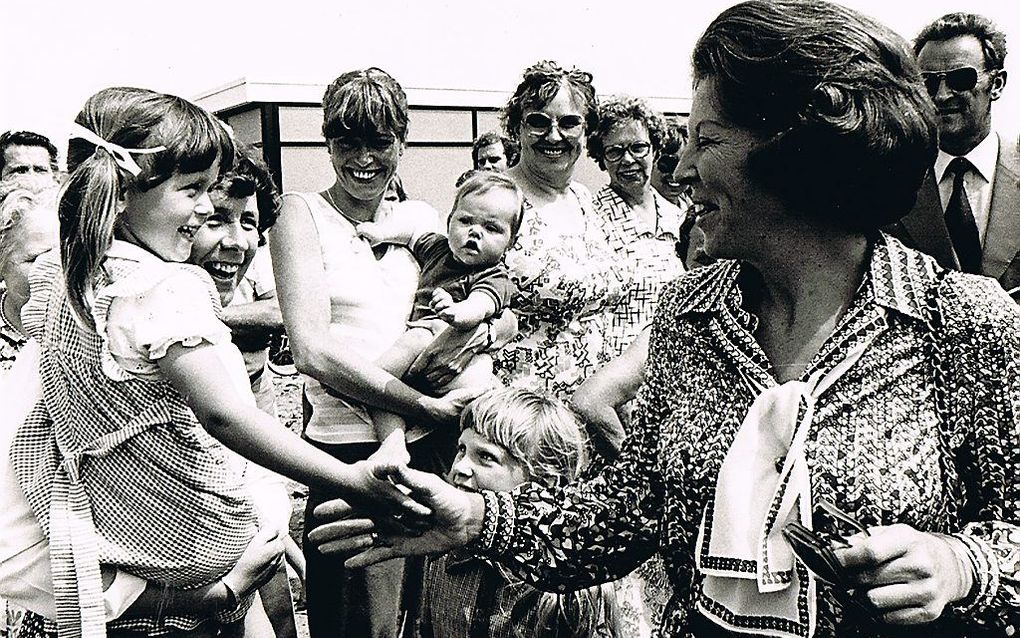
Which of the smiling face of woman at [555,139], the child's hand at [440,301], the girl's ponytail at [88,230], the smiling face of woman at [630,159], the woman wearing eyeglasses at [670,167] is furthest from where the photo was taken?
the woman wearing eyeglasses at [670,167]

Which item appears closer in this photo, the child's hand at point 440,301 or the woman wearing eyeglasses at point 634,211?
the child's hand at point 440,301

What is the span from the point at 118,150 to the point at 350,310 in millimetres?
1244

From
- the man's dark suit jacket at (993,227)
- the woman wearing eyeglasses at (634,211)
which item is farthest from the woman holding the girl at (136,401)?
the man's dark suit jacket at (993,227)

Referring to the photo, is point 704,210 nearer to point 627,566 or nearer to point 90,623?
point 627,566

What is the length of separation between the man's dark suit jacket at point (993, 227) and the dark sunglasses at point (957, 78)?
28 cm

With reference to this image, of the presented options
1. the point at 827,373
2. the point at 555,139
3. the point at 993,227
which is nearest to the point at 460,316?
the point at 555,139

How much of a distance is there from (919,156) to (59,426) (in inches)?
73.6

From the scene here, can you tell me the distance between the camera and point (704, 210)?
1750mm

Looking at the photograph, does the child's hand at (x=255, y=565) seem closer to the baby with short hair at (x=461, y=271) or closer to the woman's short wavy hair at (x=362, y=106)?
the baby with short hair at (x=461, y=271)

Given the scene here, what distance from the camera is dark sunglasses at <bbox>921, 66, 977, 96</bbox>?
362 cm

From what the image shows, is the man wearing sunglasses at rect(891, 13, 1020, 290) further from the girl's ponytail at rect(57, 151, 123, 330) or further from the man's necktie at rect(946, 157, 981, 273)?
the girl's ponytail at rect(57, 151, 123, 330)

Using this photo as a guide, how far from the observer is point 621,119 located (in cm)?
515

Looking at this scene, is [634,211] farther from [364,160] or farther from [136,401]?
[136,401]

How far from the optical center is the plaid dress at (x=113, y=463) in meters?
2.17
